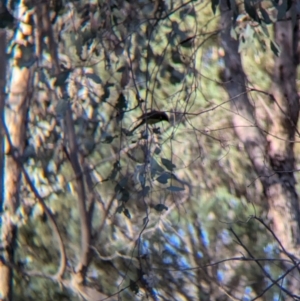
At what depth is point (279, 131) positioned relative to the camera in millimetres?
3221

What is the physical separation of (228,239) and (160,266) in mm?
359

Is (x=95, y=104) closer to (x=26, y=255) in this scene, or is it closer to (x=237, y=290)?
(x=26, y=255)

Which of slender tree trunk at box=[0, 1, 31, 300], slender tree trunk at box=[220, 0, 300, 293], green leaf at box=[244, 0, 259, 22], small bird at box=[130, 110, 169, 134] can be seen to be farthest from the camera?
slender tree trunk at box=[0, 1, 31, 300]

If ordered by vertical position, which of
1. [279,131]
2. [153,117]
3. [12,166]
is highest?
[279,131]

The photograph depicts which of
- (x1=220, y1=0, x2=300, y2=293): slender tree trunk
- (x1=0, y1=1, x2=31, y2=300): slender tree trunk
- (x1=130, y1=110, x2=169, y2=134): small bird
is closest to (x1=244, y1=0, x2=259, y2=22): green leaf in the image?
(x1=130, y1=110, x2=169, y2=134): small bird

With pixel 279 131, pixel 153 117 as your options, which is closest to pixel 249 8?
pixel 153 117

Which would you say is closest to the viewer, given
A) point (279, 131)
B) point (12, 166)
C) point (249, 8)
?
point (249, 8)

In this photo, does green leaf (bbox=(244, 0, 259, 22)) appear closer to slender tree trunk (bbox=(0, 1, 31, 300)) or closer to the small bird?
the small bird

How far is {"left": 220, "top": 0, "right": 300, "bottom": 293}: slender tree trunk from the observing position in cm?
313

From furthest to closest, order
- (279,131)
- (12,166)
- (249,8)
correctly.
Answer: (12,166) < (279,131) < (249,8)

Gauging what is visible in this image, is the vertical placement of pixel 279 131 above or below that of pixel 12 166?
above

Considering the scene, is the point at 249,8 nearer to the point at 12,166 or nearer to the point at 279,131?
the point at 279,131

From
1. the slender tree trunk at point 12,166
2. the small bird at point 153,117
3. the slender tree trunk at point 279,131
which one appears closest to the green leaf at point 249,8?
the small bird at point 153,117

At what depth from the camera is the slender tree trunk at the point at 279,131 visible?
10.3ft
